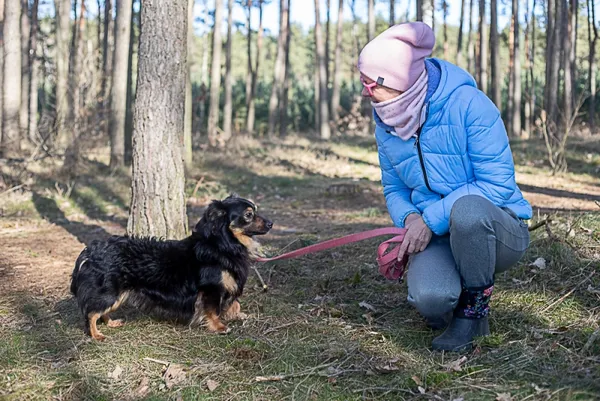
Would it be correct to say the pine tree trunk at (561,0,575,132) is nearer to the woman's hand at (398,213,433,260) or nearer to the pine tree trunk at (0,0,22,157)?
the pine tree trunk at (0,0,22,157)

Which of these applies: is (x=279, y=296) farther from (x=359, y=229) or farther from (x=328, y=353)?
(x=359, y=229)

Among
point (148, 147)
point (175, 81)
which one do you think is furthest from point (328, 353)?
point (175, 81)

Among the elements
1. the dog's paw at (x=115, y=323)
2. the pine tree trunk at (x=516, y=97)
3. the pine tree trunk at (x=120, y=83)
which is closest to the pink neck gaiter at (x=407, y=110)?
the dog's paw at (x=115, y=323)

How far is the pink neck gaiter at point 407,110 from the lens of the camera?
136 inches

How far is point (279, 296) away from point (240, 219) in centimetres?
83

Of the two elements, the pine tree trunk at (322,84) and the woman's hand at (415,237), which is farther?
the pine tree trunk at (322,84)

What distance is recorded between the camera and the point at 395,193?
397cm

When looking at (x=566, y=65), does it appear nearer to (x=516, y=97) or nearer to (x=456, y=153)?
(x=516, y=97)

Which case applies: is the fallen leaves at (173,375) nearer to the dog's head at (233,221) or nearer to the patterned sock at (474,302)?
the dog's head at (233,221)

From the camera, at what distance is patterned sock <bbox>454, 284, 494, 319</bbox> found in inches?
138

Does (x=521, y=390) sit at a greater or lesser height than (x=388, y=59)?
lesser

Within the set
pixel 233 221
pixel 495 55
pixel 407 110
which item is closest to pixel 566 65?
pixel 495 55

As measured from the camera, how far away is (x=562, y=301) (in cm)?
405

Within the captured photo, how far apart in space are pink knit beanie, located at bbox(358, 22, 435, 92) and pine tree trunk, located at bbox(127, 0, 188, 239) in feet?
8.90
